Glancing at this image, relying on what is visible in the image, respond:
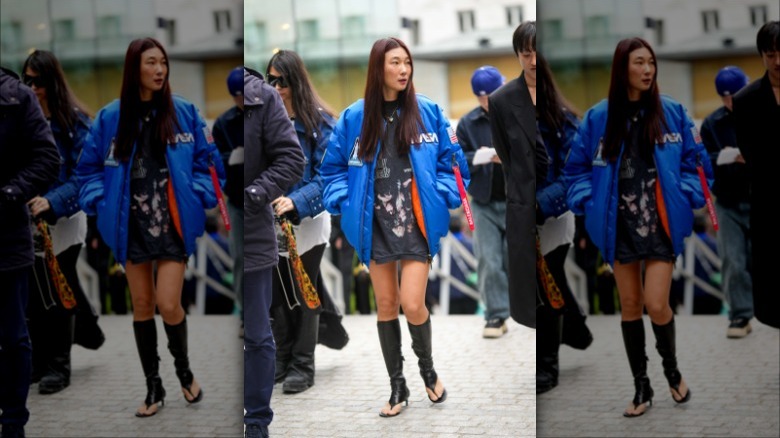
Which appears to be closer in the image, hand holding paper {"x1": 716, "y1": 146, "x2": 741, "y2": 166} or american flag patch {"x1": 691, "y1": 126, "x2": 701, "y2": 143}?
american flag patch {"x1": 691, "y1": 126, "x2": 701, "y2": 143}

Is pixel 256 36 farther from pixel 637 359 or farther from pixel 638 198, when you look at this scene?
pixel 637 359

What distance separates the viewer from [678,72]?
5.55 metres

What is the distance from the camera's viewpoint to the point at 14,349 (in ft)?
18.1

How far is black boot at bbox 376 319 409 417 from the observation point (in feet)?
16.2

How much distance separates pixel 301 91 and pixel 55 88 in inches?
61.2

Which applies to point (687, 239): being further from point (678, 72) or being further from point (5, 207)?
point (5, 207)

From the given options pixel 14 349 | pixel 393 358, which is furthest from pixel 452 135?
pixel 14 349

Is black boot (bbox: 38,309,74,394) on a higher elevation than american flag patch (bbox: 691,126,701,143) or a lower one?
lower

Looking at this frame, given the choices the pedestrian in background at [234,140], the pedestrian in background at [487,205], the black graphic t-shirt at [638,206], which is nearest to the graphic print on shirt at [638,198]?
the black graphic t-shirt at [638,206]

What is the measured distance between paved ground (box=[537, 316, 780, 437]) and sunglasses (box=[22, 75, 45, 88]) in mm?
2931

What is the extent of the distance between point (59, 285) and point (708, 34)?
3.50 metres

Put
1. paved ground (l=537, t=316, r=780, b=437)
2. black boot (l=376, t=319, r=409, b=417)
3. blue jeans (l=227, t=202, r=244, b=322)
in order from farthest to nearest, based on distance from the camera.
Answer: blue jeans (l=227, t=202, r=244, b=322)
paved ground (l=537, t=316, r=780, b=437)
black boot (l=376, t=319, r=409, b=417)

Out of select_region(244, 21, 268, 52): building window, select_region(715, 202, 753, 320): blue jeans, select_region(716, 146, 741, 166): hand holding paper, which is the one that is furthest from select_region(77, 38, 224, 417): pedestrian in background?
select_region(715, 202, 753, 320): blue jeans

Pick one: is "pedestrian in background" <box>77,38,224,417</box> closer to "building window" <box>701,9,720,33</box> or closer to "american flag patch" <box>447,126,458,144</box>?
"american flag patch" <box>447,126,458,144</box>
